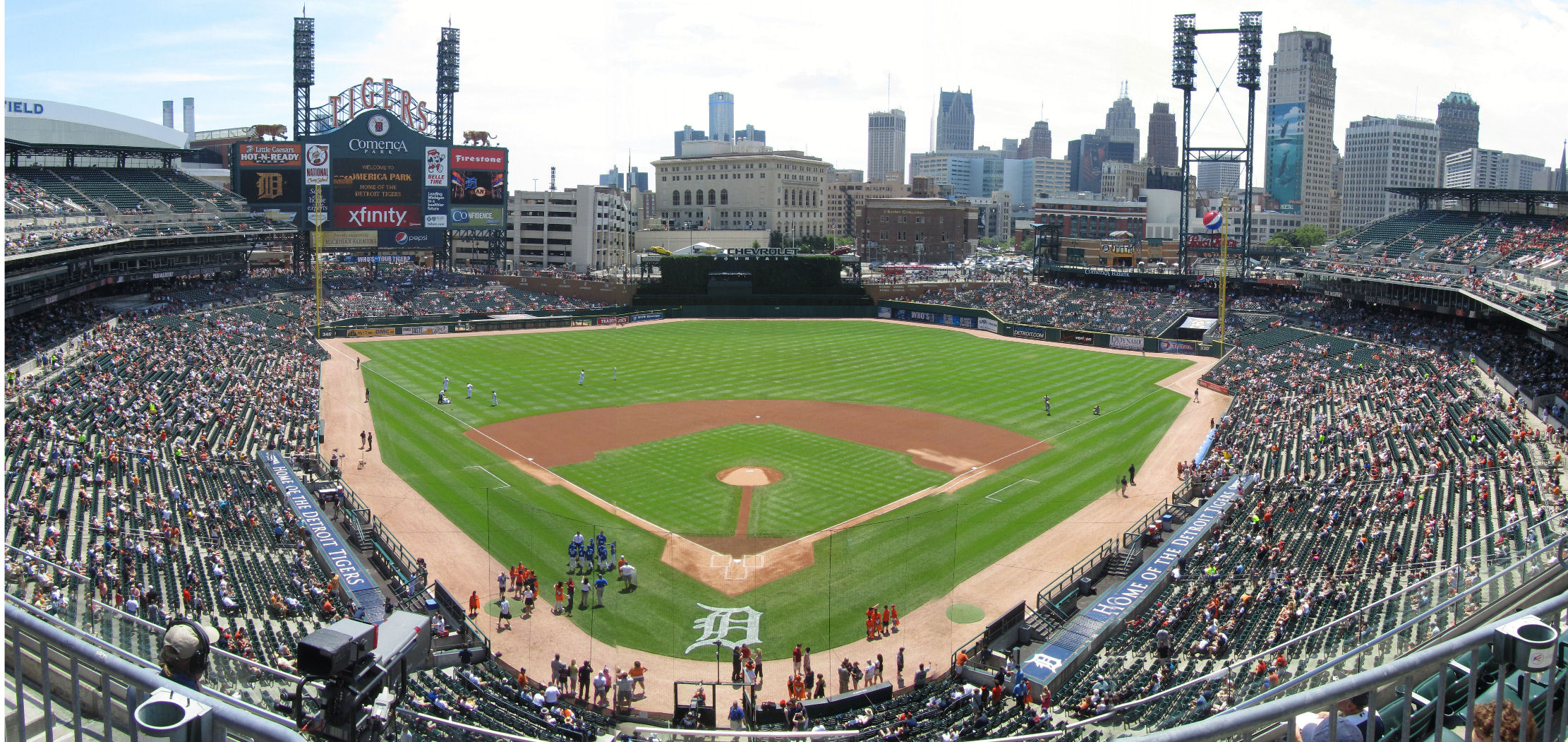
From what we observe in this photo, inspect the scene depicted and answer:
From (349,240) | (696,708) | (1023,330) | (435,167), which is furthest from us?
(349,240)

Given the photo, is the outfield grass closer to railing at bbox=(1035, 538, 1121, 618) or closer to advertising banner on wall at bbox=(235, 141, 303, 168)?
railing at bbox=(1035, 538, 1121, 618)

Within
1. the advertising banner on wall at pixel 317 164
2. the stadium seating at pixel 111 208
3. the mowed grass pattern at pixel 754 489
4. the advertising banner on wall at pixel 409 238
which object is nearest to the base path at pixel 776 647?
the mowed grass pattern at pixel 754 489

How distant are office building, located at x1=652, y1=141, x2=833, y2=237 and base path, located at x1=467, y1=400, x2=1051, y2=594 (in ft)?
428

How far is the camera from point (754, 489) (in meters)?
34.5

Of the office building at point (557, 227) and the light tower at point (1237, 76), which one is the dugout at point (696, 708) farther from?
the office building at point (557, 227)

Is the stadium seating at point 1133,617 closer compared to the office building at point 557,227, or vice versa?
the stadium seating at point 1133,617

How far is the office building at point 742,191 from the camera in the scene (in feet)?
587

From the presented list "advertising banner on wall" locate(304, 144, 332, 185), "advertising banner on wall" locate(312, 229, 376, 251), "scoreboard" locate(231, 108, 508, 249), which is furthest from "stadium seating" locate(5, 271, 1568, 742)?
"advertising banner on wall" locate(312, 229, 376, 251)

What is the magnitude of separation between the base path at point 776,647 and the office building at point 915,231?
135 meters

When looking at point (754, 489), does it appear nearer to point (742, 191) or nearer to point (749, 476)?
point (749, 476)

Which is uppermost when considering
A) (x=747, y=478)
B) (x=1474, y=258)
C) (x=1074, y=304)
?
(x=1474, y=258)

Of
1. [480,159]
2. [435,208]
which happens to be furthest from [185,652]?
[480,159]

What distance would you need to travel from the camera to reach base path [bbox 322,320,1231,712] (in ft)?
71.8

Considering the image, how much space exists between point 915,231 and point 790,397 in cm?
12952
